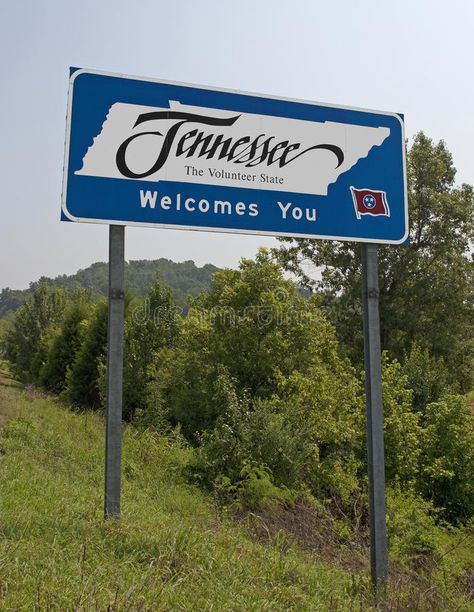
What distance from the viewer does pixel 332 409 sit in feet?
55.5

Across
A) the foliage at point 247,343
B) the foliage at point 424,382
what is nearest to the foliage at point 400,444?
the foliage at point 247,343

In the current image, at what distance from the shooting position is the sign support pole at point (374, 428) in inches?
215

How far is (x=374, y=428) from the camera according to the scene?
5.61m

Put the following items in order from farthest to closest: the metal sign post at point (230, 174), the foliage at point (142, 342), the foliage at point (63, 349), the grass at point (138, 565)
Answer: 1. the foliage at point (63, 349)
2. the foliage at point (142, 342)
3. the metal sign post at point (230, 174)
4. the grass at point (138, 565)

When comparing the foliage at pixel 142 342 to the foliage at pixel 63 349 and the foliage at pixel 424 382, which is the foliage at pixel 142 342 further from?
the foliage at pixel 424 382

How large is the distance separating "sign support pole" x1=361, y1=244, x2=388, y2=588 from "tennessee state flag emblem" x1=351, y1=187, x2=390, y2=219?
0.36 meters

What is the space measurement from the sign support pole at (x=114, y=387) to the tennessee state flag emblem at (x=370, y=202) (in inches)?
99.7

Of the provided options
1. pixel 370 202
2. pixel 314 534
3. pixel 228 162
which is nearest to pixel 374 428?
pixel 370 202

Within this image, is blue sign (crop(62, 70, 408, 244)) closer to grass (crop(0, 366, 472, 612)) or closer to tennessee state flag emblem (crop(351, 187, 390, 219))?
tennessee state flag emblem (crop(351, 187, 390, 219))

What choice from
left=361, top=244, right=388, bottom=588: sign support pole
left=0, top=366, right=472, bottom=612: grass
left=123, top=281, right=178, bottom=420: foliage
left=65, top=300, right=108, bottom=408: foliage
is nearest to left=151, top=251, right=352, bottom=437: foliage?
left=123, top=281, right=178, bottom=420: foliage

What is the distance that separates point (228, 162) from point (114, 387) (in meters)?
2.45

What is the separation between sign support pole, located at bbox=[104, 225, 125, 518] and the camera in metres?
5.05

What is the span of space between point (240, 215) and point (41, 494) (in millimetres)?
Result: 3863

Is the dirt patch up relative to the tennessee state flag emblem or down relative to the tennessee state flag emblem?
down
